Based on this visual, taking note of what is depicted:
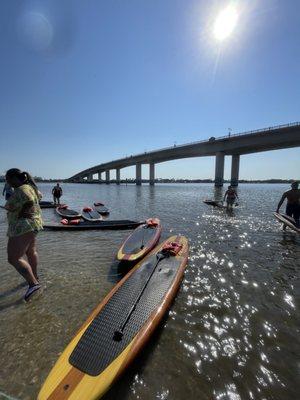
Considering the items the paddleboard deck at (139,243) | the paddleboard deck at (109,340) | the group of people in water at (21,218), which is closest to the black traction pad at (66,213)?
the paddleboard deck at (139,243)

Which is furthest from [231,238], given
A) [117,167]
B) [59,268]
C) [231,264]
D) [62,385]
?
[117,167]

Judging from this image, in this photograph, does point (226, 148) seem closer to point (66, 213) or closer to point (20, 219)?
point (66, 213)

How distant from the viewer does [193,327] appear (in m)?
4.67

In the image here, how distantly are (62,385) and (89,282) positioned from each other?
368 centimetres

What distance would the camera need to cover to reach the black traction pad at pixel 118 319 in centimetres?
331

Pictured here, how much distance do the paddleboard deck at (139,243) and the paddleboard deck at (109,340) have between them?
1.66 metres

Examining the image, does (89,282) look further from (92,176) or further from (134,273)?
(92,176)

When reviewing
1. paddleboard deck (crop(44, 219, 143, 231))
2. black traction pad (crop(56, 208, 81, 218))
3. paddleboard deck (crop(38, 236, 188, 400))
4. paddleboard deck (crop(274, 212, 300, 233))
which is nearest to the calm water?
paddleboard deck (crop(38, 236, 188, 400))

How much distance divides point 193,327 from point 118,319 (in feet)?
5.06

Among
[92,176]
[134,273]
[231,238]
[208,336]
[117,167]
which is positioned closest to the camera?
[208,336]

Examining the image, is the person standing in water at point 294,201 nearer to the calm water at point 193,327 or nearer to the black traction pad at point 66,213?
the calm water at point 193,327

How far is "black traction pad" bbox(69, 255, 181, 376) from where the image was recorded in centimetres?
331

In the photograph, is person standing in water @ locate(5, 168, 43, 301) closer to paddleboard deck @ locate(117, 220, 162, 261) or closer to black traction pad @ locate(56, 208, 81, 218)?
paddleboard deck @ locate(117, 220, 162, 261)

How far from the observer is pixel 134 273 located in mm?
5984
